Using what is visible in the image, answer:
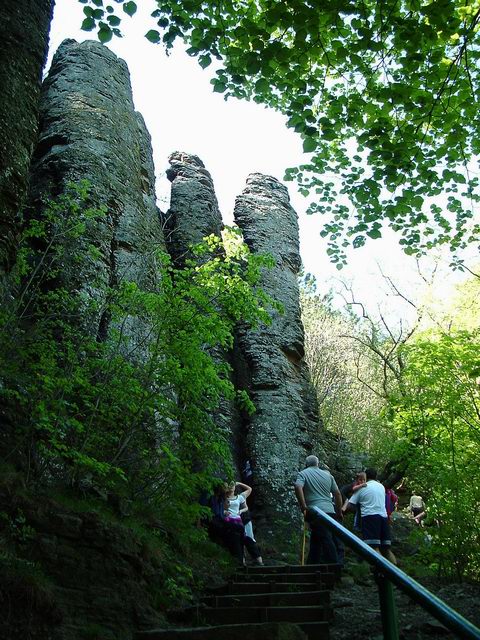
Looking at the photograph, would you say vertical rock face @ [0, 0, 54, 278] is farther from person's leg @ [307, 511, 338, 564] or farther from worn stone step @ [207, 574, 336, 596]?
person's leg @ [307, 511, 338, 564]

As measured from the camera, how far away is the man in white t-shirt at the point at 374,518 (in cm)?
888

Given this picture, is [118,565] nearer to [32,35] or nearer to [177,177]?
[32,35]

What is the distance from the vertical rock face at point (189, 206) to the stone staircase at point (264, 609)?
33.6 ft

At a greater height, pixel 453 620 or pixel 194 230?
pixel 194 230

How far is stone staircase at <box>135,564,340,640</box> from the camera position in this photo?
444 cm

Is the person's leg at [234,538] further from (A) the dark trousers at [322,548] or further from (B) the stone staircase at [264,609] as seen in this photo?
(A) the dark trousers at [322,548]

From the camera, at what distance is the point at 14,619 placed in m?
4.78

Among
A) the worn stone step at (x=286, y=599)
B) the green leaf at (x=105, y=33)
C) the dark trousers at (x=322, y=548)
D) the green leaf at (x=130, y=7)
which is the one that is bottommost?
the worn stone step at (x=286, y=599)

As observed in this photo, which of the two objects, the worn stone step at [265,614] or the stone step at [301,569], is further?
the stone step at [301,569]

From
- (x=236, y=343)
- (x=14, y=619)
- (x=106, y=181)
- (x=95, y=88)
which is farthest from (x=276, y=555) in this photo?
(x=95, y=88)

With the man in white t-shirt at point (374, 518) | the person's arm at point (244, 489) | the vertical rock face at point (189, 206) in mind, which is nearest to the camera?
the man in white t-shirt at point (374, 518)

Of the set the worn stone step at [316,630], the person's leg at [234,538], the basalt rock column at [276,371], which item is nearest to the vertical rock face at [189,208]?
the basalt rock column at [276,371]

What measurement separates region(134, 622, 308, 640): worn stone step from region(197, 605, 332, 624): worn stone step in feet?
4.22

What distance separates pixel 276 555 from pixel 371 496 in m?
3.52
